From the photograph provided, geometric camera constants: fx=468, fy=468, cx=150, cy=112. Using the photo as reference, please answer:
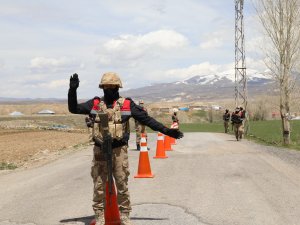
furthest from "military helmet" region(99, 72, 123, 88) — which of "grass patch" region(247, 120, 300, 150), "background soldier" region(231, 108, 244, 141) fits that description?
"background soldier" region(231, 108, 244, 141)

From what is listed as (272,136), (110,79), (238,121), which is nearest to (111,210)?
(110,79)

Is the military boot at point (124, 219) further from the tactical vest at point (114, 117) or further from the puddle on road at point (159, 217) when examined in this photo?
the tactical vest at point (114, 117)

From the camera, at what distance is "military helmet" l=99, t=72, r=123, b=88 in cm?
533

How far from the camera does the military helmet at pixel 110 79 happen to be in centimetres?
533

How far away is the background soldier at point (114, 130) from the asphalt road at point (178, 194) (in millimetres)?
801

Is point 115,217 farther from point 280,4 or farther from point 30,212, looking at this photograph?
point 280,4

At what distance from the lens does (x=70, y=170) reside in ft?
39.9

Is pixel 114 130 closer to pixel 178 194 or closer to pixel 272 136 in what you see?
pixel 178 194

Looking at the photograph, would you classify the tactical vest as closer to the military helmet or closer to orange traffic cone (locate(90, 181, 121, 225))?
the military helmet

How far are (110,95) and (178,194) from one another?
10.7 ft

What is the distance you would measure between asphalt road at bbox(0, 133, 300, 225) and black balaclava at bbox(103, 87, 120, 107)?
1732 millimetres

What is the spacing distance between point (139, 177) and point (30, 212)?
3591mm

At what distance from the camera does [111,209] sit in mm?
5531

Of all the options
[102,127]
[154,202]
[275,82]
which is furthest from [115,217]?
[275,82]
